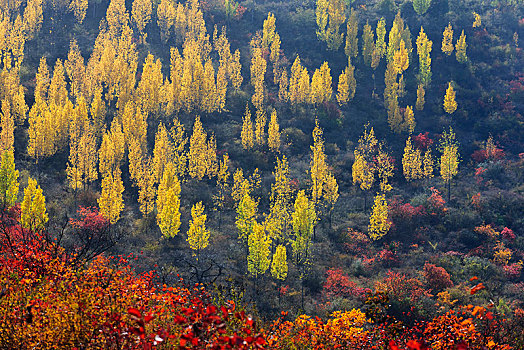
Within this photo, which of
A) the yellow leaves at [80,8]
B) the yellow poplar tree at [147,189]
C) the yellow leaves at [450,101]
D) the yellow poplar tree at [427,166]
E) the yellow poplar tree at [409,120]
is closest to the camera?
the yellow poplar tree at [147,189]

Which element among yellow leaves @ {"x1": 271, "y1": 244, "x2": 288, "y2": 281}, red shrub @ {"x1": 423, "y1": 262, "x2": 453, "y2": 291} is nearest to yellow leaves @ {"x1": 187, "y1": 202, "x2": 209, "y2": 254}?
yellow leaves @ {"x1": 271, "y1": 244, "x2": 288, "y2": 281}

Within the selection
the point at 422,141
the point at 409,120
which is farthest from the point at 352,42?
the point at 422,141

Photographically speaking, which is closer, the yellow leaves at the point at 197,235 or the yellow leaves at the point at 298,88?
the yellow leaves at the point at 197,235

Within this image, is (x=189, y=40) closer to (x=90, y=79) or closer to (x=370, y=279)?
(x=90, y=79)

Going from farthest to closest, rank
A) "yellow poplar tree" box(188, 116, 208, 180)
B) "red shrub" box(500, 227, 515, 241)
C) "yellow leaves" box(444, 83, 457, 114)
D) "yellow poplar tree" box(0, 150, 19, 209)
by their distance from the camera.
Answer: "yellow leaves" box(444, 83, 457, 114), "yellow poplar tree" box(188, 116, 208, 180), "red shrub" box(500, 227, 515, 241), "yellow poplar tree" box(0, 150, 19, 209)

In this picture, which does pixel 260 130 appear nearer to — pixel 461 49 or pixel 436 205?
pixel 436 205

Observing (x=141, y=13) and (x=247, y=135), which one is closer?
(x=247, y=135)

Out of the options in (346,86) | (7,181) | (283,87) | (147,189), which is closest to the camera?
(7,181)

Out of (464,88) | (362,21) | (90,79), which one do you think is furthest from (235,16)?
(464,88)

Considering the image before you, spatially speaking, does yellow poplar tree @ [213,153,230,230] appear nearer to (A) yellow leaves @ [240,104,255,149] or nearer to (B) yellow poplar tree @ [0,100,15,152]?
(A) yellow leaves @ [240,104,255,149]

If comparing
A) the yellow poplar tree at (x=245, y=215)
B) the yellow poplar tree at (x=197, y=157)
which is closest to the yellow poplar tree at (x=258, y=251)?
the yellow poplar tree at (x=245, y=215)

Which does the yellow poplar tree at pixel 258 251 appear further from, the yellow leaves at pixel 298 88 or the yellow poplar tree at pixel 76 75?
the yellow poplar tree at pixel 76 75

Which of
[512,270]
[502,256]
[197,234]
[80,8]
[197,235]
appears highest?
[80,8]

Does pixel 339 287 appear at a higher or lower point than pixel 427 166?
lower
